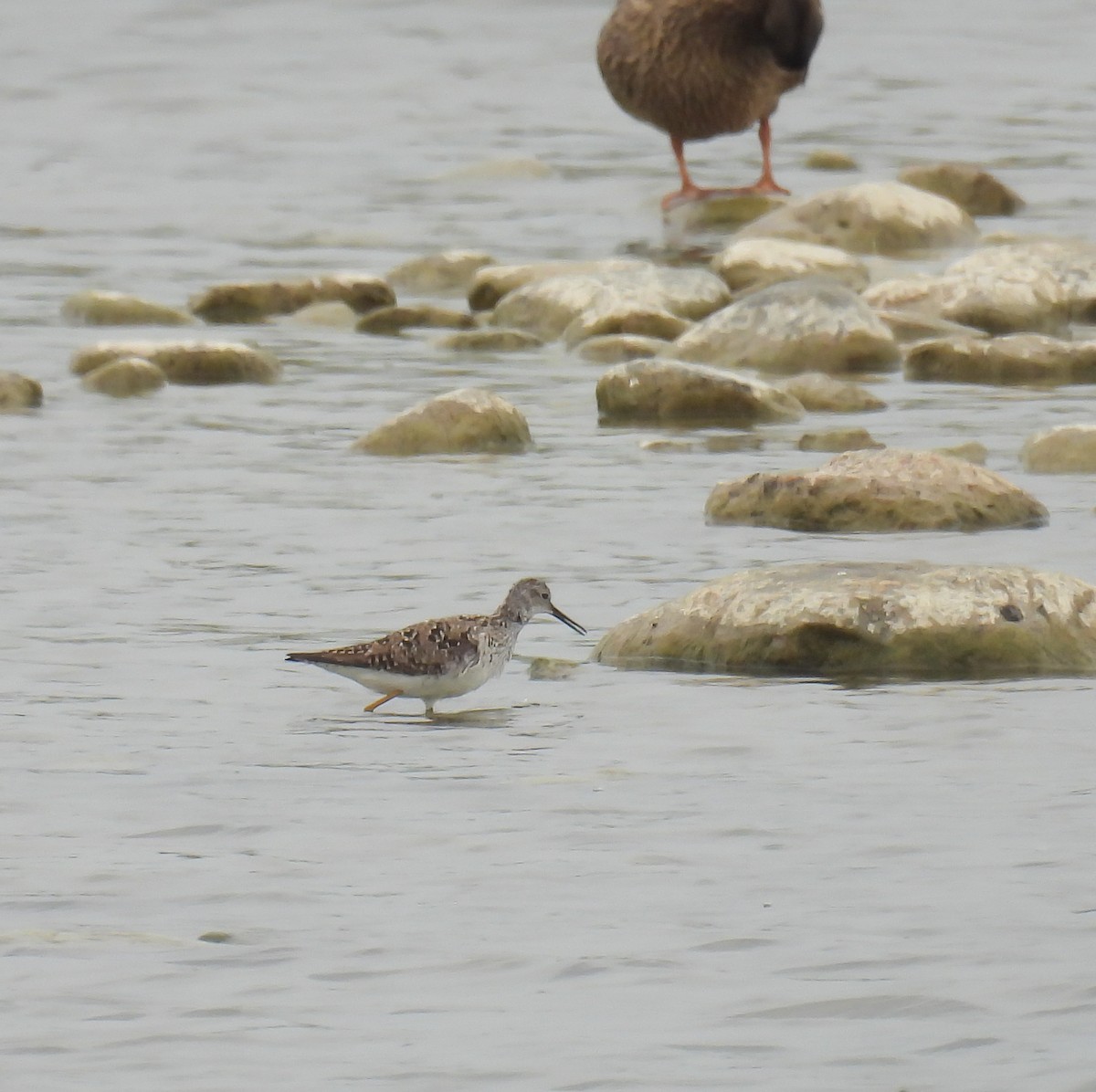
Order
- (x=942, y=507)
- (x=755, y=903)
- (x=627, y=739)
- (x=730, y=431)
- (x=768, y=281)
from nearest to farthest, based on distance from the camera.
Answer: (x=755, y=903)
(x=627, y=739)
(x=942, y=507)
(x=730, y=431)
(x=768, y=281)

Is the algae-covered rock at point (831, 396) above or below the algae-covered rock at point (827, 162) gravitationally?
above

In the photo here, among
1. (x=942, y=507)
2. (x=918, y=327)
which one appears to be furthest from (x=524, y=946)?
(x=918, y=327)

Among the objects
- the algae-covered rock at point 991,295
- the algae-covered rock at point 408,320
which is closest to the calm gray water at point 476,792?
the algae-covered rock at point 408,320

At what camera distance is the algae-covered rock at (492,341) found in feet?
50.3

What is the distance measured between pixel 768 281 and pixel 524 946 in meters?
11.0

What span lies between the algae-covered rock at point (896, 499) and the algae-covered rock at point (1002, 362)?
3.73 metres

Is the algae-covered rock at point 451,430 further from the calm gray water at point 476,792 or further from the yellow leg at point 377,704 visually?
the yellow leg at point 377,704

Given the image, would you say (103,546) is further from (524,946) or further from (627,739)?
(524,946)

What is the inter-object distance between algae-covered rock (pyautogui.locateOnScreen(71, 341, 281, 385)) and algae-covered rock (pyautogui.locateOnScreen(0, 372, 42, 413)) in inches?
31.5

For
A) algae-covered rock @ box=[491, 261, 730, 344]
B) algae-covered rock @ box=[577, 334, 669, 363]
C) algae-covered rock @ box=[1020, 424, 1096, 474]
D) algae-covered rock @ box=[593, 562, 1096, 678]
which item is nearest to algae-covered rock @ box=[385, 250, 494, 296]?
algae-covered rock @ box=[491, 261, 730, 344]

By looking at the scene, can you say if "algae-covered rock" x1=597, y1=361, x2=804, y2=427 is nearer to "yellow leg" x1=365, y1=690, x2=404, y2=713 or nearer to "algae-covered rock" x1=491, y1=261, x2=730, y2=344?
"algae-covered rock" x1=491, y1=261, x2=730, y2=344

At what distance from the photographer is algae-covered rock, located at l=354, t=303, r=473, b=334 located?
1606 cm

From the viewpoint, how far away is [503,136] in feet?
84.4

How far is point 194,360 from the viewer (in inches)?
552
